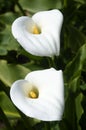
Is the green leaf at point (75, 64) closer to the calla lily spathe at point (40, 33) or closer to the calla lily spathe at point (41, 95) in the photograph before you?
the calla lily spathe at point (40, 33)

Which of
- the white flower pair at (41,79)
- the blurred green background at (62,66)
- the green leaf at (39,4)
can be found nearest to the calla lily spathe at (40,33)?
the white flower pair at (41,79)

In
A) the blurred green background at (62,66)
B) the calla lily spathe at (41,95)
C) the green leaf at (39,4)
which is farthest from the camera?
the green leaf at (39,4)

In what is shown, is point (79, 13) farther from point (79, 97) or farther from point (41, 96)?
point (41, 96)

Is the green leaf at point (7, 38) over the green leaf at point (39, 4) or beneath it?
over

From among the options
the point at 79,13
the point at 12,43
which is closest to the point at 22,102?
the point at 12,43

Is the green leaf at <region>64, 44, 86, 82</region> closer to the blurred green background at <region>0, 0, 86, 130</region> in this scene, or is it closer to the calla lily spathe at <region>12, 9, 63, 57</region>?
the blurred green background at <region>0, 0, 86, 130</region>

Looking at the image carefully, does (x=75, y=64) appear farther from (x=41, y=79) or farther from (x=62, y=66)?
(x=41, y=79)
